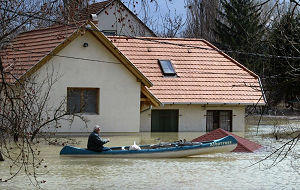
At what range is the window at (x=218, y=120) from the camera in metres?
33.8

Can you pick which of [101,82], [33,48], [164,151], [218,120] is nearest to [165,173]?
[164,151]

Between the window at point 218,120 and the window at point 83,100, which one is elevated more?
the window at point 83,100

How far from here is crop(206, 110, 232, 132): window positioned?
111 ft

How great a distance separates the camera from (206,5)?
56.5m

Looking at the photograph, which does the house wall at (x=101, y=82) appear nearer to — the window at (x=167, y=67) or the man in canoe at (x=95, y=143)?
the window at (x=167, y=67)

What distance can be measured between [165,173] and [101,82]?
11196 mm

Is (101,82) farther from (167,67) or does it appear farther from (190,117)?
(190,117)

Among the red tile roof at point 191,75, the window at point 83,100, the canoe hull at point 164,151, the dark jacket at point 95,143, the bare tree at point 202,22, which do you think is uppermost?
the bare tree at point 202,22

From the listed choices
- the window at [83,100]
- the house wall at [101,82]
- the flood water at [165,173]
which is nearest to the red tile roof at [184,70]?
the house wall at [101,82]

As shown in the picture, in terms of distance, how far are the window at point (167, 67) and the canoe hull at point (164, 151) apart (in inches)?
416

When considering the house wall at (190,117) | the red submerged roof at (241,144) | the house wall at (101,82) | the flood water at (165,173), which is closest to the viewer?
the flood water at (165,173)

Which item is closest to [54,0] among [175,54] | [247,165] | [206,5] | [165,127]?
[247,165]

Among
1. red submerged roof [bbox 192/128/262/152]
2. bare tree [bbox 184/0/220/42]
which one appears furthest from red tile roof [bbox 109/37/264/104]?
bare tree [bbox 184/0/220/42]

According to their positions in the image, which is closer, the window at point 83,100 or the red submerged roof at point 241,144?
the red submerged roof at point 241,144
